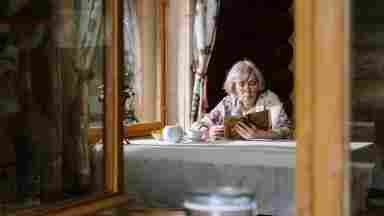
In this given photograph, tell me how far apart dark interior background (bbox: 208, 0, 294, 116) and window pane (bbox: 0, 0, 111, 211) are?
3118 millimetres

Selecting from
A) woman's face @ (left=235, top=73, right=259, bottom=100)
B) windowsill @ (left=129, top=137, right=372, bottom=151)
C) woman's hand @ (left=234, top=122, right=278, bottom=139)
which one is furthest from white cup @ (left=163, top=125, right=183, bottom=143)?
woman's face @ (left=235, top=73, right=259, bottom=100)

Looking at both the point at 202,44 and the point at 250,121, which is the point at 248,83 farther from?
the point at 202,44

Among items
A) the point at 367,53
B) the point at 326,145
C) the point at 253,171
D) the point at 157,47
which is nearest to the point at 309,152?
the point at 326,145

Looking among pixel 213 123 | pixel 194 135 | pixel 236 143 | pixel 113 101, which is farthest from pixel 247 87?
pixel 113 101

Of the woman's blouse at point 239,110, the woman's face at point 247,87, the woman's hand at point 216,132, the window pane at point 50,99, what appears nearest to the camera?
the window pane at point 50,99

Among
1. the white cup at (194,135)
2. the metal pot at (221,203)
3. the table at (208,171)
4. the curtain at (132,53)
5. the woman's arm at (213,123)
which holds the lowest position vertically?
the table at (208,171)

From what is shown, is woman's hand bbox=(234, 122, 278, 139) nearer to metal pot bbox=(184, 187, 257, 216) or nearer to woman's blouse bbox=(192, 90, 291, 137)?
woman's blouse bbox=(192, 90, 291, 137)

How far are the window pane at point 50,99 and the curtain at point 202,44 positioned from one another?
3013 mm

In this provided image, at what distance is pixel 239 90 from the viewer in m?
3.57

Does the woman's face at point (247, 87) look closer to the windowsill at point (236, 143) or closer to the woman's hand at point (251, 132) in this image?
the woman's hand at point (251, 132)

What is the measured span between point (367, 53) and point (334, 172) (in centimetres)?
21

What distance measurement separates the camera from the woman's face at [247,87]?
352 centimetres

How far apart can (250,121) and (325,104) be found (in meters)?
2.00

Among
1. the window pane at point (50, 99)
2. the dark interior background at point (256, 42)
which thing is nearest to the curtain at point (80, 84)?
the window pane at point (50, 99)
